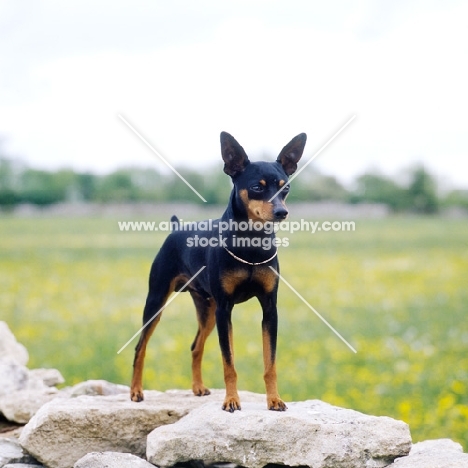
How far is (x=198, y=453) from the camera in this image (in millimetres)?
6262

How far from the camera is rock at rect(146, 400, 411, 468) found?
20.1ft

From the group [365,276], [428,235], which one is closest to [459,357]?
[365,276]

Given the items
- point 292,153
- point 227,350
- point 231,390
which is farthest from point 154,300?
point 292,153

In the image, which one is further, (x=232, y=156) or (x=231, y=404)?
(x=231, y=404)

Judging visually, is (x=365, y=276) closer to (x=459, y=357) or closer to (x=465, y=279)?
(x=465, y=279)

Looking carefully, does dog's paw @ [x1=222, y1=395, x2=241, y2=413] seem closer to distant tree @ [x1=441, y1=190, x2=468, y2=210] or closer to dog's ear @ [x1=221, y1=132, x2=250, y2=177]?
dog's ear @ [x1=221, y1=132, x2=250, y2=177]

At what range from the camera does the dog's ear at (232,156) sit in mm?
6168

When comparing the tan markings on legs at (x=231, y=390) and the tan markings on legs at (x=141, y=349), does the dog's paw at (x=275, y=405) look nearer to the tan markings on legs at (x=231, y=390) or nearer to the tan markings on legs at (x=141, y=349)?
the tan markings on legs at (x=231, y=390)

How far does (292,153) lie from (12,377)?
174 inches

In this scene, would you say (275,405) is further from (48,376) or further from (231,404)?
(48,376)

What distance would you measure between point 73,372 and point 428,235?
29488mm

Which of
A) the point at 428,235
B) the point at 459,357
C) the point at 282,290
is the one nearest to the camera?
the point at 459,357

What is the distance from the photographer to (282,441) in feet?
20.2

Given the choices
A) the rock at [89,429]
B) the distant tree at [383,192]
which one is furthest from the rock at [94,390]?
the distant tree at [383,192]
